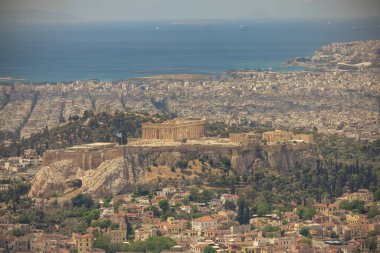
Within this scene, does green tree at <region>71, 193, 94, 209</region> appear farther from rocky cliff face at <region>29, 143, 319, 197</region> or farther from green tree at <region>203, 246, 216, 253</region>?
green tree at <region>203, 246, 216, 253</region>

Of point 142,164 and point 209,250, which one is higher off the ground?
point 142,164

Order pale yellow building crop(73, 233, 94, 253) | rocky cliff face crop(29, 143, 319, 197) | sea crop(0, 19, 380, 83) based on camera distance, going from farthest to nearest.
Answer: sea crop(0, 19, 380, 83)
rocky cliff face crop(29, 143, 319, 197)
pale yellow building crop(73, 233, 94, 253)

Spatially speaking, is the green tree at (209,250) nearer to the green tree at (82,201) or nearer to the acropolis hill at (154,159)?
the green tree at (82,201)

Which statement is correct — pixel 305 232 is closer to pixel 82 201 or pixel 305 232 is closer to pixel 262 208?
pixel 262 208

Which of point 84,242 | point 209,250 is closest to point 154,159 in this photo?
point 84,242

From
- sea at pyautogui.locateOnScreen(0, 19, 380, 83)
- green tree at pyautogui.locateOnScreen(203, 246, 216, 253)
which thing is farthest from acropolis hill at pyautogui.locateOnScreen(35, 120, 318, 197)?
sea at pyautogui.locateOnScreen(0, 19, 380, 83)

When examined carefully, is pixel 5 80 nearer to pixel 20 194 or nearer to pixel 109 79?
pixel 109 79

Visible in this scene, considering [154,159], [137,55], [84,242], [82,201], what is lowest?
[84,242]
